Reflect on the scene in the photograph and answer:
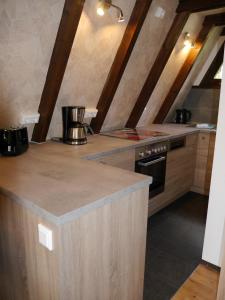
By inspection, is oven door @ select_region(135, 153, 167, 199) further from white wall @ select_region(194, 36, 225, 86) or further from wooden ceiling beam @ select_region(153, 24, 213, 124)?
white wall @ select_region(194, 36, 225, 86)

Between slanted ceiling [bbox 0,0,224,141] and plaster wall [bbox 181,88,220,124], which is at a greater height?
slanted ceiling [bbox 0,0,224,141]

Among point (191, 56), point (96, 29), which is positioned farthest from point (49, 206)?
point (191, 56)

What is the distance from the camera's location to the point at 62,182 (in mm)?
1495

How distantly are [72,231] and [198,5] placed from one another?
2629 mm

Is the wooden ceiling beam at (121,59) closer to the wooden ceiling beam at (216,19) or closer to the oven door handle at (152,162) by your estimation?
the oven door handle at (152,162)

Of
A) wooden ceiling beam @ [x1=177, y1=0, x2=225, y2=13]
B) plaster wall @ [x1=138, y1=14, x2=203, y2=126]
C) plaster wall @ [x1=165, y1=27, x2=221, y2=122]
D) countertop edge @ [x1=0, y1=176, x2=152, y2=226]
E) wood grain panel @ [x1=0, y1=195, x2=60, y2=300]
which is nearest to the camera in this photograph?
countertop edge @ [x1=0, y1=176, x2=152, y2=226]

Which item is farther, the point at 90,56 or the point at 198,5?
the point at 198,5

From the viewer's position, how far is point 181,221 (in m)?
2.99

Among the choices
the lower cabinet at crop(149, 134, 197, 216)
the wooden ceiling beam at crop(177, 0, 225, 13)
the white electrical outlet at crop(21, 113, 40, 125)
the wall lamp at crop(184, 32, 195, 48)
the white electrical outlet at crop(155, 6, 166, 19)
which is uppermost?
the wooden ceiling beam at crop(177, 0, 225, 13)

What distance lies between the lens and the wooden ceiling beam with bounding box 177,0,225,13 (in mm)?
2641

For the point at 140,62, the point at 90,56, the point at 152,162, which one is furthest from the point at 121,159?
the point at 140,62

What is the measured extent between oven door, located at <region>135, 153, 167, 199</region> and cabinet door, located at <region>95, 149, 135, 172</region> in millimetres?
125

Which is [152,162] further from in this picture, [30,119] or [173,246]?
[30,119]

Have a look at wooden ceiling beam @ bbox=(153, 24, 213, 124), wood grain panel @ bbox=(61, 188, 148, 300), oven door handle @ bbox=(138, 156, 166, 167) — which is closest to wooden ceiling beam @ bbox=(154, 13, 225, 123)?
wooden ceiling beam @ bbox=(153, 24, 213, 124)
